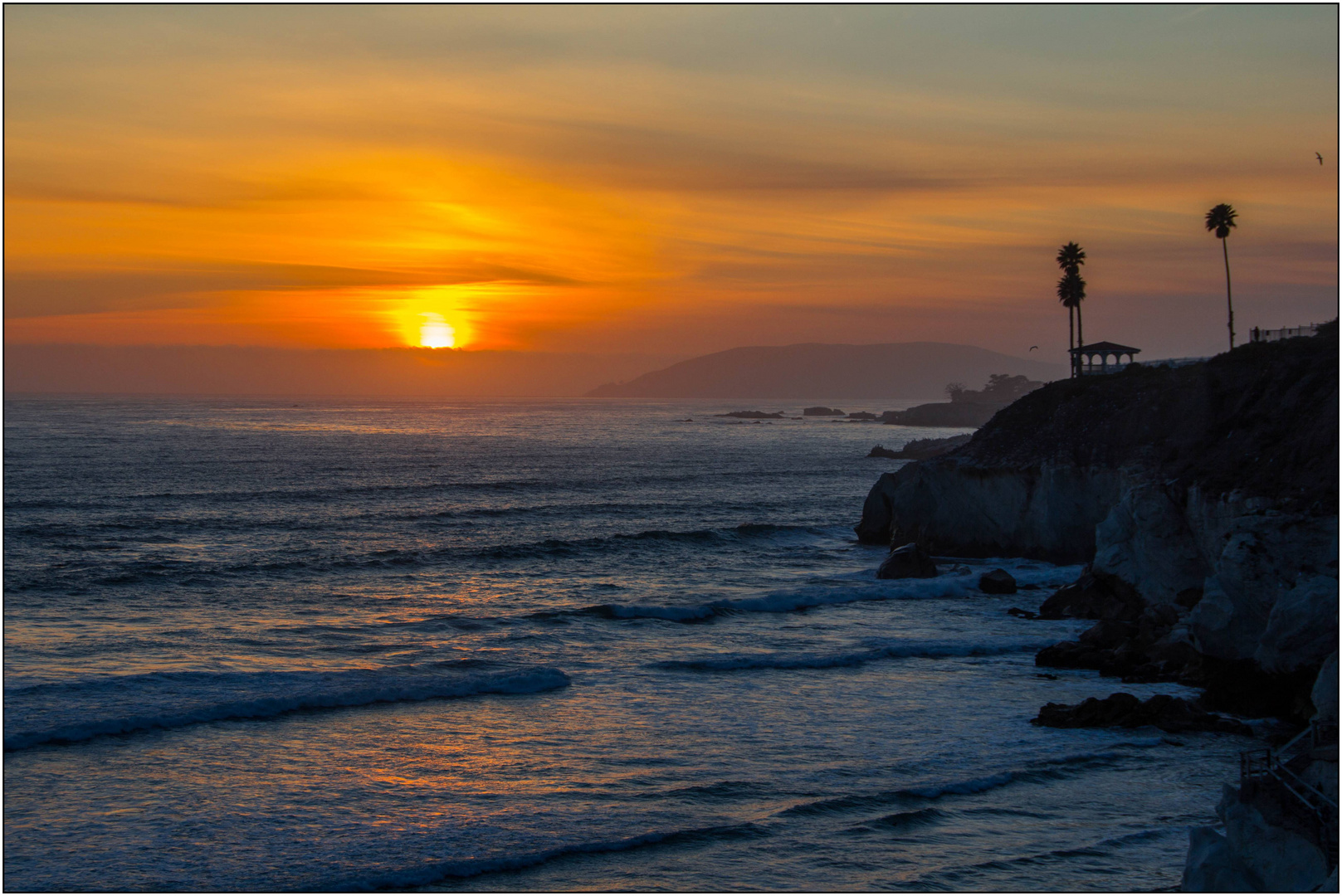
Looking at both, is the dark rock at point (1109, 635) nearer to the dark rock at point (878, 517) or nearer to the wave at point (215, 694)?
the wave at point (215, 694)

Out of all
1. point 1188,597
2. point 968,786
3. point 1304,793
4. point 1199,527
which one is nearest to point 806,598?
point 1188,597

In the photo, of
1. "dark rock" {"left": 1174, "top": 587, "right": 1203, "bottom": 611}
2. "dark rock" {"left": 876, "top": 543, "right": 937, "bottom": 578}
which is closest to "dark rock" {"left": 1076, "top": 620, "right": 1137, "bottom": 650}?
"dark rock" {"left": 1174, "top": 587, "right": 1203, "bottom": 611}

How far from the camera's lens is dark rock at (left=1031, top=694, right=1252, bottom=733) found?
21.8m

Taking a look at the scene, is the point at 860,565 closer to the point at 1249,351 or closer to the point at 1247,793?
the point at 1249,351

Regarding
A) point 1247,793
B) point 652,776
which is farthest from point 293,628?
point 1247,793

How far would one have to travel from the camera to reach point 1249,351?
39.1 meters

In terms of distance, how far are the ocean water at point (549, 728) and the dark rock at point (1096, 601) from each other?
3.45ft

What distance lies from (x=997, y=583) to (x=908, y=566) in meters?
3.87

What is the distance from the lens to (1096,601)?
3328 centimetres

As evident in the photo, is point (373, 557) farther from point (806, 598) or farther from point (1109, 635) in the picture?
point (1109, 635)

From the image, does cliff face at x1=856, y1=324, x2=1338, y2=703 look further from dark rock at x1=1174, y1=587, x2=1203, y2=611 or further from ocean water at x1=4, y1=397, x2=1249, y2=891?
ocean water at x1=4, y1=397, x2=1249, y2=891

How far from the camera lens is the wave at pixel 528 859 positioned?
1545cm

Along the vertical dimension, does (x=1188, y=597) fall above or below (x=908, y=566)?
above

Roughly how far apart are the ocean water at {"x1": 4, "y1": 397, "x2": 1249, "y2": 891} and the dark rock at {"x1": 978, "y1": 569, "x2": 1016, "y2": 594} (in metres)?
0.72
